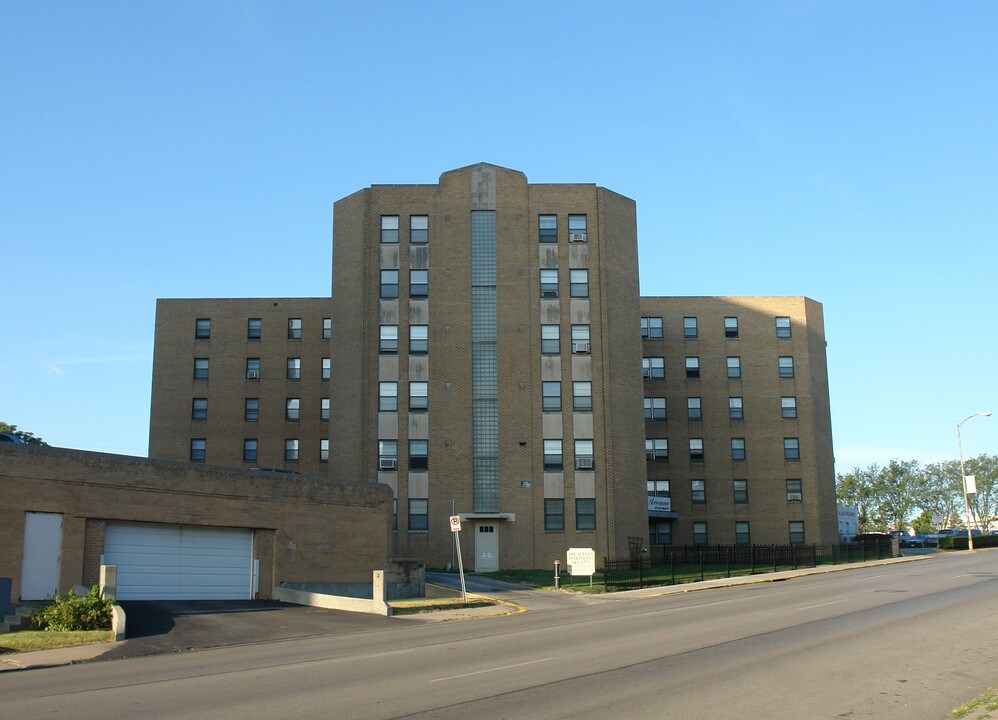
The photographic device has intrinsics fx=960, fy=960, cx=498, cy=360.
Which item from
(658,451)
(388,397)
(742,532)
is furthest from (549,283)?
(742,532)

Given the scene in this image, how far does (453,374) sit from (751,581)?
19.9 m

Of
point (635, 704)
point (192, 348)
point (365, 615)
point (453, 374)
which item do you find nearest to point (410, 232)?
point (453, 374)

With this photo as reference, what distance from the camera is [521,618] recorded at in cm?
2836

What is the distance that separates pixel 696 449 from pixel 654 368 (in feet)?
21.5

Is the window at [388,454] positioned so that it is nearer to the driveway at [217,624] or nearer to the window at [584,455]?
the window at [584,455]

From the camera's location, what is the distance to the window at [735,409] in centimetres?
6925

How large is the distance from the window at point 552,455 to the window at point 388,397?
8709mm

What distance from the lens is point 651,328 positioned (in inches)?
2766

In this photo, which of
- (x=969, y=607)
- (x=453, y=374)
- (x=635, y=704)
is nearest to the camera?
(x=635, y=704)

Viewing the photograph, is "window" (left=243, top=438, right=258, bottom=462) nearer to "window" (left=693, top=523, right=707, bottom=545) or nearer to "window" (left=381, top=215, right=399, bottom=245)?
"window" (left=381, top=215, right=399, bottom=245)

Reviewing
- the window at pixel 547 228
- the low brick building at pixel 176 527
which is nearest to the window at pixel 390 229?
the window at pixel 547 228

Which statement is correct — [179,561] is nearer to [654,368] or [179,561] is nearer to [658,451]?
[658,451]

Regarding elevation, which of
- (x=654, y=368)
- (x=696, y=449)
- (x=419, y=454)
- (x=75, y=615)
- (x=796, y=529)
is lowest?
(x=75, y=615)

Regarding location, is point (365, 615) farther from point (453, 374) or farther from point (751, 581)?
point (453, 374)
